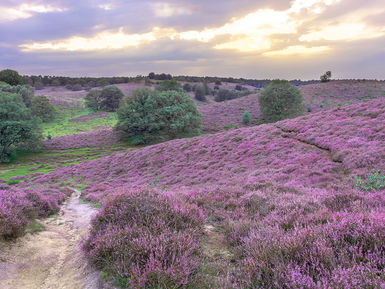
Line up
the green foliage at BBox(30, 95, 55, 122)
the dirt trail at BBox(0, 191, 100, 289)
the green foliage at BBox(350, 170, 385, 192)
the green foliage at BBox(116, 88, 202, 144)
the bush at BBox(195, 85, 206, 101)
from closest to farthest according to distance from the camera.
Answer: the dirt trail at BBox(0, 191, 100, 289), the green foliage at BBox(350, 170, 385, 192), the green foliage at BBox(116, 88, 202, 144), the green foliage at BBox(30, 95, 55, 122), the bush at BBox(195, 85, 206, 101)

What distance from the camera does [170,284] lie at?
10.9 feet

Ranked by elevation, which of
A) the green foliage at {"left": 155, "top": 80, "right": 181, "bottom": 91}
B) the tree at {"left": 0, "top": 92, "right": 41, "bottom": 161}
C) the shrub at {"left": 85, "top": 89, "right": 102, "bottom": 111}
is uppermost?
the green foliage at {"left": 155, "top": 80, "right": 181, "bottom": 91}

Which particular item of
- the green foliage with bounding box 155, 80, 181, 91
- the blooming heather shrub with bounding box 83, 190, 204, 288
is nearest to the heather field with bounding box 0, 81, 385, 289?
the blooming heather shrub with bounding box 83, 190, 204, 288

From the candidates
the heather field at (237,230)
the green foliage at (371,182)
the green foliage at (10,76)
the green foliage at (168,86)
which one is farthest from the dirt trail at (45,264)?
the green foliage at (10,76)

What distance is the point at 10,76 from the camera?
10450 cm

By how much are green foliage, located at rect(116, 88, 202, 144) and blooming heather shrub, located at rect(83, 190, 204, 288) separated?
50.6 m

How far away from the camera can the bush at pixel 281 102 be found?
64.6 m

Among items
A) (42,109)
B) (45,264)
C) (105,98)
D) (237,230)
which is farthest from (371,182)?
(105,98)

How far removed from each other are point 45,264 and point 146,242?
10.4ft

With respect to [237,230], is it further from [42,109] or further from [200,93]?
[200,93]

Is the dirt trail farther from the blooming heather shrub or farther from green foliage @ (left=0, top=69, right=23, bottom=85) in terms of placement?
green foliage @ (left=0, top=69, right=23, bottom=85)

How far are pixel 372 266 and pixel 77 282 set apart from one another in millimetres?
5029

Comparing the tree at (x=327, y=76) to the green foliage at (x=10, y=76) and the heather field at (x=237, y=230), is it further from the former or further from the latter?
the green foliage at (x=10, y=76)

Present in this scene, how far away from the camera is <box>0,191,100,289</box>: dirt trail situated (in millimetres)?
4477
